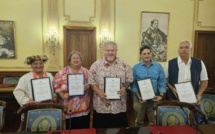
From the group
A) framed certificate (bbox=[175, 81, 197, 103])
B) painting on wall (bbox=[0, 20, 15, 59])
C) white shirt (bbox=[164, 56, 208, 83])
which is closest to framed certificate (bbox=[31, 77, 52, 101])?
framed certificate (bbox=[175, 81, 197, 103])

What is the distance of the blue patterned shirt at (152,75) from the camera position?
231cm

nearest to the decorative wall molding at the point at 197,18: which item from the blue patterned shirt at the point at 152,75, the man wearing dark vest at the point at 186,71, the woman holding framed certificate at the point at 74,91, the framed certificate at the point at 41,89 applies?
the man wearing dark vest at the point at 186,71

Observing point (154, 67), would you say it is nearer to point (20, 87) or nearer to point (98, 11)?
point (20, 87)

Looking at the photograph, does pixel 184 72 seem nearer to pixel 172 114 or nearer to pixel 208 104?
pixel 208 104

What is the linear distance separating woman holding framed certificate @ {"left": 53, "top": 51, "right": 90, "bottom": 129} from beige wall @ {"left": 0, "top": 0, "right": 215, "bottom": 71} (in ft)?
9.67

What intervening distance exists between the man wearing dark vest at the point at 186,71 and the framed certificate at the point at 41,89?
5.08 ft

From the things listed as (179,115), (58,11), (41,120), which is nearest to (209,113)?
(179,115)

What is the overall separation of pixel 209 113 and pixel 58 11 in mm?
4187

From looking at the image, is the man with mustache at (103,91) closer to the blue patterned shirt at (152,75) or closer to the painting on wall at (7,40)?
the blue patterned shirt at (152,75)

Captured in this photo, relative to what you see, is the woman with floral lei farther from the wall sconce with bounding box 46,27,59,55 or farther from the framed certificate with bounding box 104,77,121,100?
the wall sconce with bounding box 46,27,59,55

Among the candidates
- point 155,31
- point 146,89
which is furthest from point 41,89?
point 155,31

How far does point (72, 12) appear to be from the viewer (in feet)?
16.0

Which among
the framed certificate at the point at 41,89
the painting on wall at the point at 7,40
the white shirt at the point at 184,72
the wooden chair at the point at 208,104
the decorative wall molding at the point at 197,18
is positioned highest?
the decorative wall molding at the point at 197,18

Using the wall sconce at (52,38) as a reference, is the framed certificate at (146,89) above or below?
below
